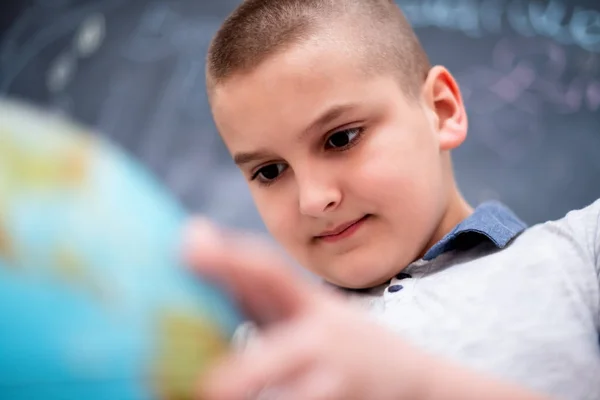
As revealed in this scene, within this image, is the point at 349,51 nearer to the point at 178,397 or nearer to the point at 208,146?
the point at 178,397

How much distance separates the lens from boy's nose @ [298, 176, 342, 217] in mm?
462

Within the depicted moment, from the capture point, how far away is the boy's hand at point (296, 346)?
209 mm

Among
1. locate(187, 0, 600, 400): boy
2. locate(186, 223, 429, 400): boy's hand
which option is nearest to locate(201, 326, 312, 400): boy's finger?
locate(186, 223, 429, 400): boy's hand

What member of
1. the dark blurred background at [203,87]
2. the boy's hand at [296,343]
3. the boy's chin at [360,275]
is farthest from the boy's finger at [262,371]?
the dark blurred background at [203,87]

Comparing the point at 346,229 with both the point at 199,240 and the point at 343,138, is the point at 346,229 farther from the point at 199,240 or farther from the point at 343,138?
the point at 199,240

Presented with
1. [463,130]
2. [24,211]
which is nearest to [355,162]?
[463,130]

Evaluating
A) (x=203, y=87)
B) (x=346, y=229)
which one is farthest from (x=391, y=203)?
(x=203, y=87)

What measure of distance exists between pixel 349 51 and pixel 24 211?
16.6 inches

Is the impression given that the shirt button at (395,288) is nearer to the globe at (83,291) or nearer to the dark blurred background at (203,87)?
the globe at (83,291)

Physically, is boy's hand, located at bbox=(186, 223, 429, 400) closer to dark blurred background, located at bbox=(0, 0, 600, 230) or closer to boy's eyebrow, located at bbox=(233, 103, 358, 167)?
boy's eyebrow, located at bbox=(233, 103, 358, 167)

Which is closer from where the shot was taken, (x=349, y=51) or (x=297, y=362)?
(x=297, y=362)

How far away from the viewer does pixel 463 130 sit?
23.0 inches

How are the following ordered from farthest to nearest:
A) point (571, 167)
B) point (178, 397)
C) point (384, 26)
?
point (571, 167) → point (384, 26) → point (178, 397)

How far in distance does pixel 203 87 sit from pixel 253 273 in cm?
85
